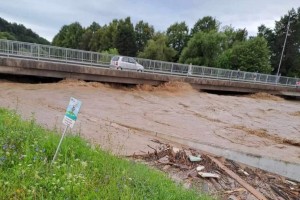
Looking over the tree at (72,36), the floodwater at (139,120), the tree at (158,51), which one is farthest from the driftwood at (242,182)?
the tree at (72,36)

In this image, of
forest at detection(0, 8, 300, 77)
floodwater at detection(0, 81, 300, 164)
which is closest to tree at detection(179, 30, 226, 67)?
forest at detection(0, 8, 300, 77)

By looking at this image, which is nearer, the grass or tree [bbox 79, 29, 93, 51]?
the grass

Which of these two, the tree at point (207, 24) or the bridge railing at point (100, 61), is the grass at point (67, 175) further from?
the tree at point (207, 24)

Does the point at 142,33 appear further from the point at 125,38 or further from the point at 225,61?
the point at 225,61

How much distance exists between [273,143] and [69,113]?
8504 millimetres

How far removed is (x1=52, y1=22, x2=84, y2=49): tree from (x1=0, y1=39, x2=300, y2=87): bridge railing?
59486mm

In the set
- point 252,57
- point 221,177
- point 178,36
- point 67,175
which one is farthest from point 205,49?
point 67,175

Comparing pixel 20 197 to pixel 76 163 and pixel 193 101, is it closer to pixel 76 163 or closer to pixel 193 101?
pixel 76 163

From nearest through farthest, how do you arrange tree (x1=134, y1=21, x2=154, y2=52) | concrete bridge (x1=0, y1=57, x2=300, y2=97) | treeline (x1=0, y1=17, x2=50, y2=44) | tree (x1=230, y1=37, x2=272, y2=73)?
concrete bridge (x1=0, y1=57, x2=300, y2=97) → tree (x1=230, y1=37, x2=272, y2=73) → tree (x1=134, y1=21, x2=154, y2=52) → treeline (x1=0, y1=17, x2=50, y2=44)

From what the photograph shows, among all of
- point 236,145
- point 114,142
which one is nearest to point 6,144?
point 114,142

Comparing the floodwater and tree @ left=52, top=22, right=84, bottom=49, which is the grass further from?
tree @ left=52, top=22, right=84, bottom=49

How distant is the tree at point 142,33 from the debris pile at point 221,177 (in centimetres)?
6635

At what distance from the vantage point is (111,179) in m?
3.51

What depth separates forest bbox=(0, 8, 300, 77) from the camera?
46406 millimetres
